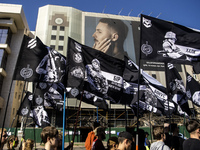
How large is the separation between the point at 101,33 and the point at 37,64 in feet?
122

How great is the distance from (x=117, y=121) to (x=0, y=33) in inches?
1158

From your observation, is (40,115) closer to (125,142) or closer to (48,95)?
(48,95)

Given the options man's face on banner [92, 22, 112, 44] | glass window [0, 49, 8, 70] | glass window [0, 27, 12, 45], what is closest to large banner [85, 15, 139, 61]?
man's face on banner [92, 22, 112, 44]

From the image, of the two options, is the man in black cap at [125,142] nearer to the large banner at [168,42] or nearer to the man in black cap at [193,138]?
the man in black cap at [193,138]

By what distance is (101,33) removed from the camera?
138 feet

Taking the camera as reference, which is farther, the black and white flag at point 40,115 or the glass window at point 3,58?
the glass window at point 3,58

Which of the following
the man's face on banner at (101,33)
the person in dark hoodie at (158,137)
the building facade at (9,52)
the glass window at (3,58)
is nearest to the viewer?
the person in dark hoodie at (158,137)

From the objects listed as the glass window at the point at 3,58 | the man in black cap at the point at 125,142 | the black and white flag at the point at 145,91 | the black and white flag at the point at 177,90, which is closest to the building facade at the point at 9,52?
the glass window at the point at 3,58

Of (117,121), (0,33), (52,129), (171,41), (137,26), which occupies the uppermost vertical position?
(137,26)

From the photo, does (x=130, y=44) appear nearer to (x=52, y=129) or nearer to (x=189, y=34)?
(x=189, y=34)

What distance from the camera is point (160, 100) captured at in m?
10.1

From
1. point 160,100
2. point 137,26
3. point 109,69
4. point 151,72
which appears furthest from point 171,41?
point 137,26

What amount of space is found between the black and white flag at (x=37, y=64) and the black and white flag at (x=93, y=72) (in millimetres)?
580

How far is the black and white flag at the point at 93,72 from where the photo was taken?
632 cm
